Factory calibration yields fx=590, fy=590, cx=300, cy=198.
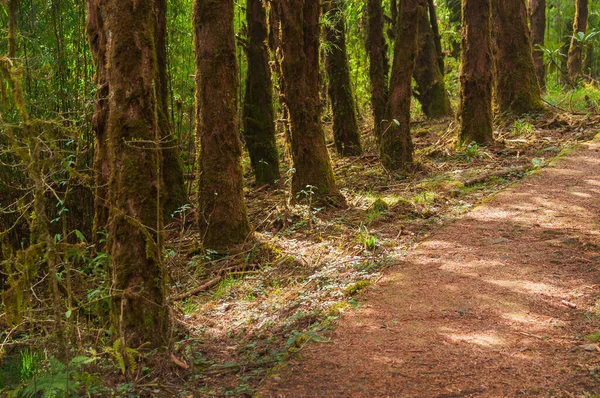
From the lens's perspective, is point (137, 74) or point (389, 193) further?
point (389, 193)

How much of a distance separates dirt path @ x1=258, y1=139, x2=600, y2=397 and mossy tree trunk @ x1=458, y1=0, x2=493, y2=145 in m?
4.19

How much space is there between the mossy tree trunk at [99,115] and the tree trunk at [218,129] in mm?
1276

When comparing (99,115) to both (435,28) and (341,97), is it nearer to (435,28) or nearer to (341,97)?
(341,97)

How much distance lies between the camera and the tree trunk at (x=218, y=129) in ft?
22.4

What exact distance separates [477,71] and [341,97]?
3.06 meters

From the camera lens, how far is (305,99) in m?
8.01

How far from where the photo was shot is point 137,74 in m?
4.07

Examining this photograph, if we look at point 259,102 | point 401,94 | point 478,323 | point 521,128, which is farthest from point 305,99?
point 521,128

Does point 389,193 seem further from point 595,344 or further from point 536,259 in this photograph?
point 595,344

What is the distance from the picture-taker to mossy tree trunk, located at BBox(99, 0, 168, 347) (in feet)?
13.3

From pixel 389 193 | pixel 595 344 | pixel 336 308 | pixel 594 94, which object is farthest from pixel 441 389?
pixel 594 94

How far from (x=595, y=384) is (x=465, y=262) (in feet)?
7.79

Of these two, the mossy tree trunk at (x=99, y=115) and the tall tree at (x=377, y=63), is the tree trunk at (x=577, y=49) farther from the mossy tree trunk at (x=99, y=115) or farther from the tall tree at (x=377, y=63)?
the mossy tree trunk at (x=99, y=115)

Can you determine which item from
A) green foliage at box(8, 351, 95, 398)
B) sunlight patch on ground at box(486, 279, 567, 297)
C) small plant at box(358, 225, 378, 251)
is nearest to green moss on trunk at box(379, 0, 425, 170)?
small plant at box(358, 225, 378, 251)
